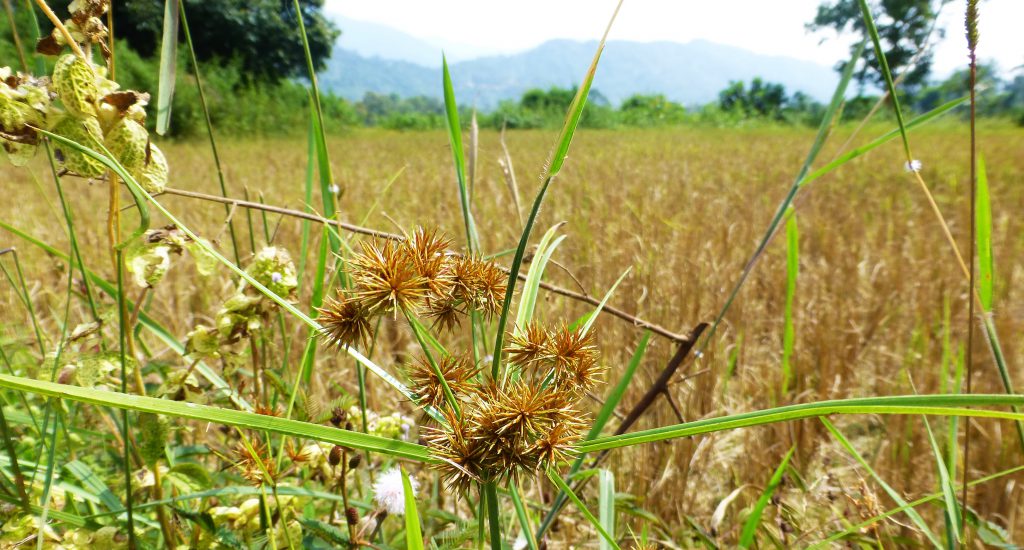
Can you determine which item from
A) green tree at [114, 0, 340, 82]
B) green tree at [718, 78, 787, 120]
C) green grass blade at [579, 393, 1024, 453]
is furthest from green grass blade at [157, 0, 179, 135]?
green tree at [718, 78, 787, 120]

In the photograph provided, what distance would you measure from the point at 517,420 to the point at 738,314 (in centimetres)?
147

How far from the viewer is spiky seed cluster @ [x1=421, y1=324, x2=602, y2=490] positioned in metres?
0.26

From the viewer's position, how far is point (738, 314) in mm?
1586

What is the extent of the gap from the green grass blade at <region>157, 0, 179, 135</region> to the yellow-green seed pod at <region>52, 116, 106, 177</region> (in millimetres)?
38

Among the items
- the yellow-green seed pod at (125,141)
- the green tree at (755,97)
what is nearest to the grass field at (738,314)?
the yellow-green seed pod at (125,141)

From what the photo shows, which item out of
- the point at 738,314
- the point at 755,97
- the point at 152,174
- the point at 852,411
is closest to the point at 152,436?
the point at 152,174

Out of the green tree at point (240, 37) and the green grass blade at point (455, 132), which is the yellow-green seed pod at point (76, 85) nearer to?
the green grass blade at point (455, 132)

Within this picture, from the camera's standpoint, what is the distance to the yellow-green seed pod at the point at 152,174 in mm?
406

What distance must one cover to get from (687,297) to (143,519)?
1291 mm

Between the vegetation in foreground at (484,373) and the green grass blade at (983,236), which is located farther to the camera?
the green grass blade at (983,236)

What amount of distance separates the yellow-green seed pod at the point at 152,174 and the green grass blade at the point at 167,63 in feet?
0.08

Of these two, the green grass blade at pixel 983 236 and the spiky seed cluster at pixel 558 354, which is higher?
the green grass blade at pixel 983 236

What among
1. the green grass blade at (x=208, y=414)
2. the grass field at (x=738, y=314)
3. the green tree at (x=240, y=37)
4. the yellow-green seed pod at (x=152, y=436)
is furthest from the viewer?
the green tree at (x=240, y=37)

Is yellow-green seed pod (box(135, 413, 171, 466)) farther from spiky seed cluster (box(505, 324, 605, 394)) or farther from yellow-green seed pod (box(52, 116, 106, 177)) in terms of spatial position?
spiky seed cluster (box(505, 324, 605, 394))
